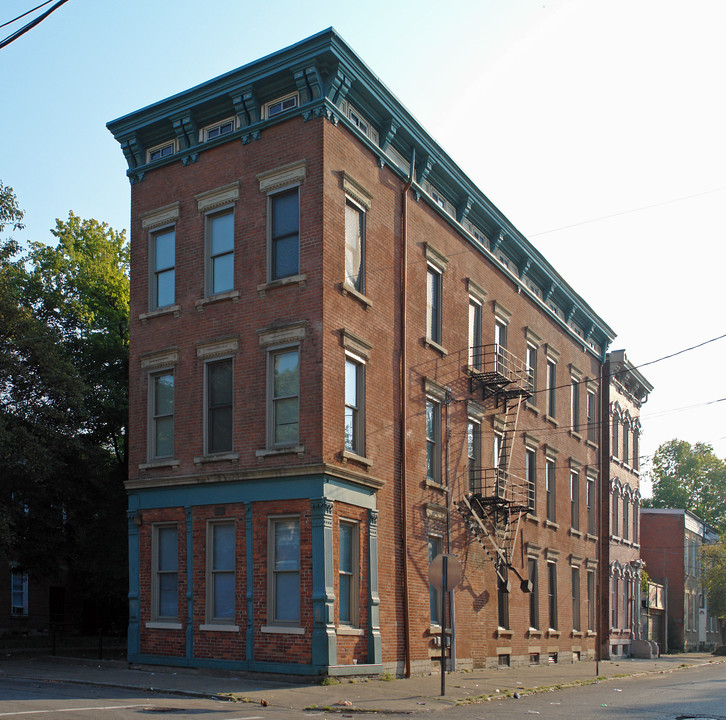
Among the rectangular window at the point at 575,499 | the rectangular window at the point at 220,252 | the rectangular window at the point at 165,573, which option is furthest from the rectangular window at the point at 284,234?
the rectangular window at the point at 575,499

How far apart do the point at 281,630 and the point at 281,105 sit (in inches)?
458

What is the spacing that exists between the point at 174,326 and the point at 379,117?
7144mm

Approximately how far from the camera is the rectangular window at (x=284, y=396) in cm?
→ 1984

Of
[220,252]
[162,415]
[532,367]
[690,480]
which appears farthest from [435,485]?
[690,480]

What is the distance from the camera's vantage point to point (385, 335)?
873 inches

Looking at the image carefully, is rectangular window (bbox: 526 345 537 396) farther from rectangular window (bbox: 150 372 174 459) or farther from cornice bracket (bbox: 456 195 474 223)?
rectangular window (bbox: 150 372 174 459)

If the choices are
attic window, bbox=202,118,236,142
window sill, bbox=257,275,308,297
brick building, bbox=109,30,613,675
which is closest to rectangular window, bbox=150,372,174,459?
brick building, bbox=109,30,613,675

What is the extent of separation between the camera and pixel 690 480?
3472 inches

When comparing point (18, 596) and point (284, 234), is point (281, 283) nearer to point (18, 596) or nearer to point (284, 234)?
point (284, 234)

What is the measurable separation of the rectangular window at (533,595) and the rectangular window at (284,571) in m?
13.4

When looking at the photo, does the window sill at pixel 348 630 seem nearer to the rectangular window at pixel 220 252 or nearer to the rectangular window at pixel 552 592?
the rectangular window at pixel 220 252

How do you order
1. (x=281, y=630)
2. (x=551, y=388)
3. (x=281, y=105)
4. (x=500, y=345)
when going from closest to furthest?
(x=281, y=630) → (x=281, y=105) → (x=500, y=345) → (x=551, y=388)

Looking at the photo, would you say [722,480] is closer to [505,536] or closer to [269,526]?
[505,536]

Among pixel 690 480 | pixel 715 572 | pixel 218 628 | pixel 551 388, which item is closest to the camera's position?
pixel 218 628
